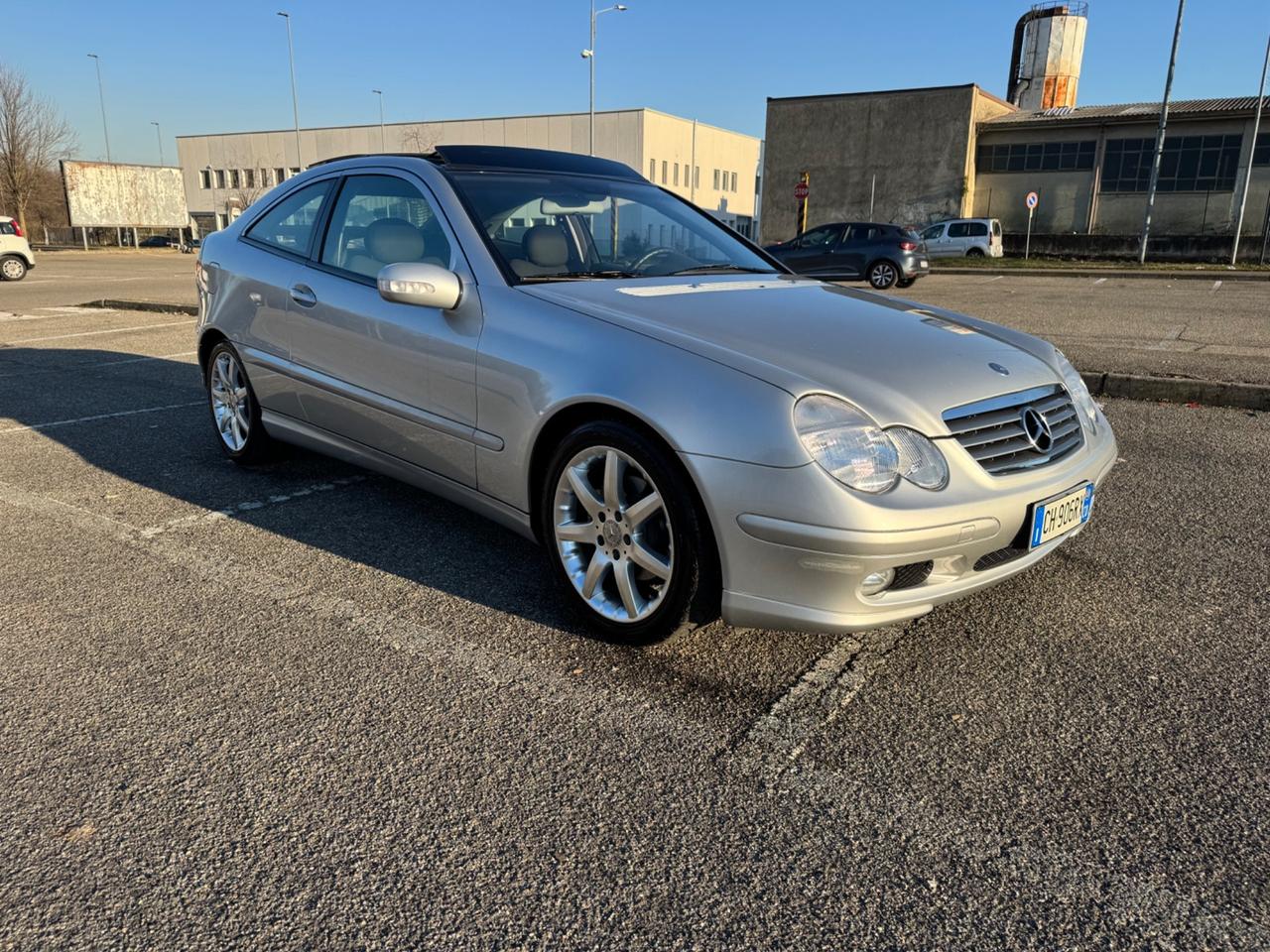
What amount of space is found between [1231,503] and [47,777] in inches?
189

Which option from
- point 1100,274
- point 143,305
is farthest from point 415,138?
point 143,305

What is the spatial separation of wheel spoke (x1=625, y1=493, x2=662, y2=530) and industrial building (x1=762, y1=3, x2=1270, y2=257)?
36538 mm

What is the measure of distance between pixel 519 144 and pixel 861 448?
71.0 m

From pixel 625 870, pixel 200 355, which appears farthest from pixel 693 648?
pixel 200 355

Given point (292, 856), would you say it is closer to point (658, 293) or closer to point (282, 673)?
point (282, 673)

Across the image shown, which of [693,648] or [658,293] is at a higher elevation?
[658,293]

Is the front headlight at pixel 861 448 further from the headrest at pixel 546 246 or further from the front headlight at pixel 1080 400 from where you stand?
the headrest at pixel 546 246

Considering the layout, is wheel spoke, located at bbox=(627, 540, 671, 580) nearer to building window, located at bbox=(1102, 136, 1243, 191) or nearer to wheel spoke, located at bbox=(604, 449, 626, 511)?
wheel spoke, located at bbox=(604, 449, 626, 511)

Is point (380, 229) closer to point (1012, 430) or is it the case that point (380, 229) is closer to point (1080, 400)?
point (1012, 430)

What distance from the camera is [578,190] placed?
3.95 meters

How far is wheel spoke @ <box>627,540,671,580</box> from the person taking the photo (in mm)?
2742

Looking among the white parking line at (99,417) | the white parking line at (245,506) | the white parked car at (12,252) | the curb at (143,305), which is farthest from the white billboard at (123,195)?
the white parking line at (245,506)

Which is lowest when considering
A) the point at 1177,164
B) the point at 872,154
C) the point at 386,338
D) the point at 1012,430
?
the point at 1012,430

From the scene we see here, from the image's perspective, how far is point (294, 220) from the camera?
4383 millimetres
